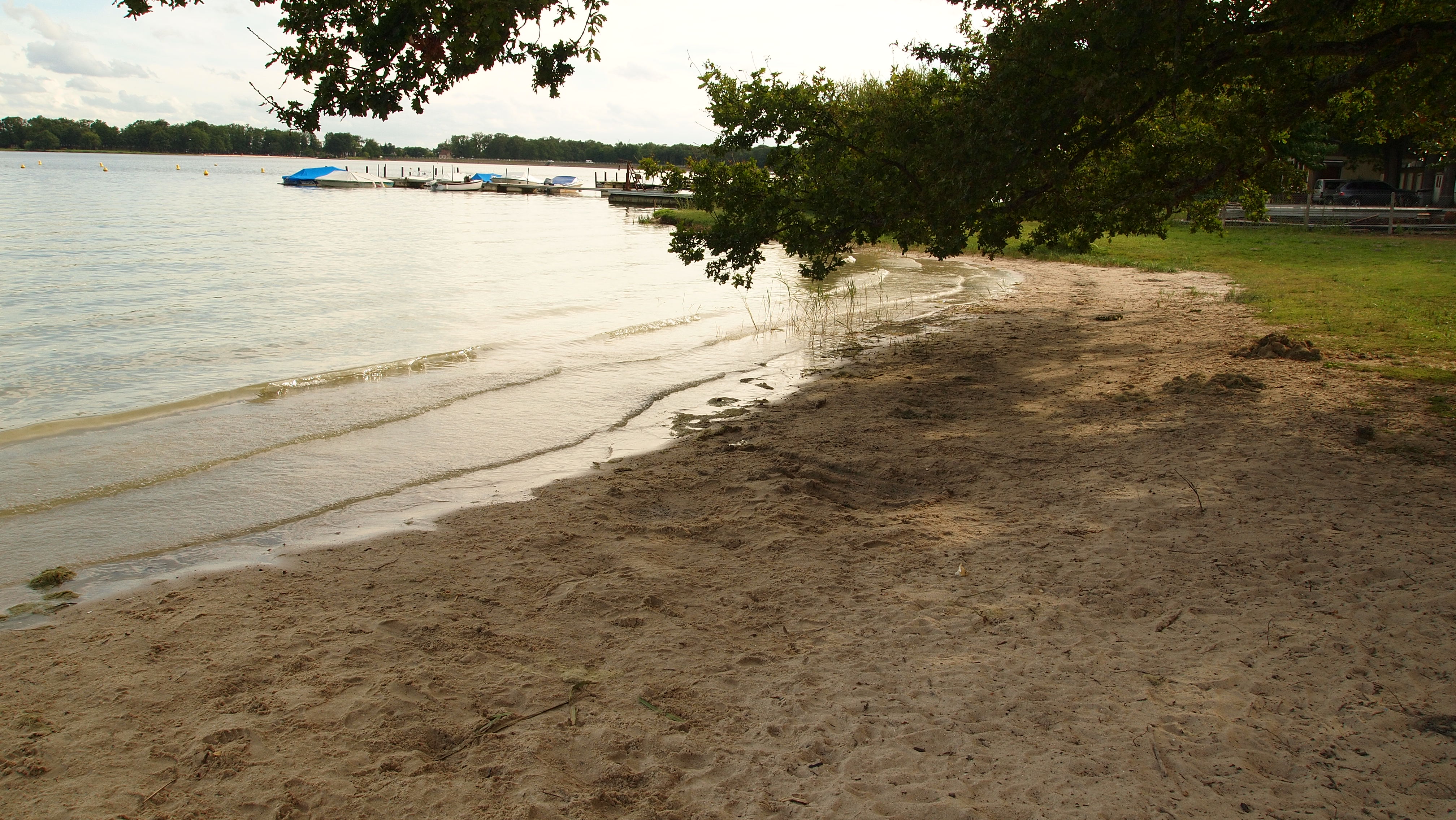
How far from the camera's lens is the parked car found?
38844mm

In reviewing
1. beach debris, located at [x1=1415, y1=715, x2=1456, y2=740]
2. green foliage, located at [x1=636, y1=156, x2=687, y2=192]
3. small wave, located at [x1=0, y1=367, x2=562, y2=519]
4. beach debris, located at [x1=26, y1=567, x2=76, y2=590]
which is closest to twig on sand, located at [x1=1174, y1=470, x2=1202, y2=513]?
beach debris, located at [x1=1415, y1=715, x2=1456, y2=740]

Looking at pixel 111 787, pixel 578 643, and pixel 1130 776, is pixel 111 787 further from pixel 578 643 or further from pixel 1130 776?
pixel 1130 776

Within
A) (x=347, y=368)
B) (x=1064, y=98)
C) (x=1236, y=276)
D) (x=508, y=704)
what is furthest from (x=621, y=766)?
(x=1236, y=276)

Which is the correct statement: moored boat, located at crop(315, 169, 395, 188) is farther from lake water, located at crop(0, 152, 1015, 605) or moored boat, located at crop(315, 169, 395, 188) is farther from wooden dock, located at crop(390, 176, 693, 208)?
lake water, located at crop(0, 152, 1015, 605)

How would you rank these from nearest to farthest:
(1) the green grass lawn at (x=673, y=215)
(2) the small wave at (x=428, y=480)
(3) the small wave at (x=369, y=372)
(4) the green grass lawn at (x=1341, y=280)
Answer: (2) the small wave at (x=428, y=480) < (4) the green grass lawn at (x=1341, y=280) < (3) the small wave at (x=369, y=372) < (1) the green grass lawn at (x=673, y=215)

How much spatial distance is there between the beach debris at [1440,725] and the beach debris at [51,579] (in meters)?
7.74

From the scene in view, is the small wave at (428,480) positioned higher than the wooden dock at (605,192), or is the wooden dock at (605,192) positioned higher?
the wooden dock at (605,192)

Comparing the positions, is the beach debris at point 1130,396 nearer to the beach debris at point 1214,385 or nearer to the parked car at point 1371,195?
the beach debris at point 1214,385

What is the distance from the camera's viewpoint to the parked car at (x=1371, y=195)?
38.8m

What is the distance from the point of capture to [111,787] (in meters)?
3.57

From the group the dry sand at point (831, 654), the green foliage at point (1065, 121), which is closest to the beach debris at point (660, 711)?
the dry sand at point (831, 654)

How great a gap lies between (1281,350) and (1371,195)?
125ft

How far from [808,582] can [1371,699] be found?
2812 mm

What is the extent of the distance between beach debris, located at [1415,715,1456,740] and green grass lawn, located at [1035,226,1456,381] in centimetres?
745
